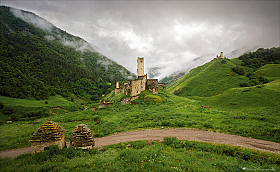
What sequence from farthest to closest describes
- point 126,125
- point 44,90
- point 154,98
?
1. point 44,90
2. point 154,98
3. point 126,125

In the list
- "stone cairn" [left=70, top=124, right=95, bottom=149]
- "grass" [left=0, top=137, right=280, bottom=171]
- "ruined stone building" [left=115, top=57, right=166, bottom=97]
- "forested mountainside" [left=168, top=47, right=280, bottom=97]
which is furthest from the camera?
"forested mountainside" [left=168, top=47, right=280, bottom=97]

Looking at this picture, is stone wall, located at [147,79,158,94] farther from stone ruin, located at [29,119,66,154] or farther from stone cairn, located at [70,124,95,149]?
stone ruin, located at [29,119,66,154]

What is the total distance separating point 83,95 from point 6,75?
4845 centimetres

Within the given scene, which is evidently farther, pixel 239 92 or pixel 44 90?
pixel 44 90

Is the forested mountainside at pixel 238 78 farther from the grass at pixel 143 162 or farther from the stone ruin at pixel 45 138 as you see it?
the stone ruin at pixel 45 138

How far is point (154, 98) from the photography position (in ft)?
114

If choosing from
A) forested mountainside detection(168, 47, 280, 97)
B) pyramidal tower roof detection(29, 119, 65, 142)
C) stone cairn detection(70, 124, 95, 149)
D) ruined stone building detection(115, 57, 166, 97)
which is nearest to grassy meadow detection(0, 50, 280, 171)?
stone cairn detection(70, 124, 95, 149)

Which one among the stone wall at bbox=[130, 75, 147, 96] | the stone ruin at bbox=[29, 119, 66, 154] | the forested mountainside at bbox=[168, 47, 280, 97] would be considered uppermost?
the forested mountainside at bbox=[168, 47, 280, 97]

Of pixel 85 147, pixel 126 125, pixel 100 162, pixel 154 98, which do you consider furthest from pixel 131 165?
pixel 154 98

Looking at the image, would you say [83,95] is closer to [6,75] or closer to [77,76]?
[77,76]

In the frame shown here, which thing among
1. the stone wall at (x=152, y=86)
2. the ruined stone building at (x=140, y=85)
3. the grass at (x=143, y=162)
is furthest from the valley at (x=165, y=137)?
the ruined stone building at (x=140, y=85)

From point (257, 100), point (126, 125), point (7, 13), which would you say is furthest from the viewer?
point (7, 13)

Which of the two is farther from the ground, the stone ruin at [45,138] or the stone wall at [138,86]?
the stone wall at [138,86]

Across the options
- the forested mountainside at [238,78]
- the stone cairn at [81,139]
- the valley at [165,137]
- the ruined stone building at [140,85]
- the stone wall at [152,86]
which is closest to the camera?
the valley at [165,137]
